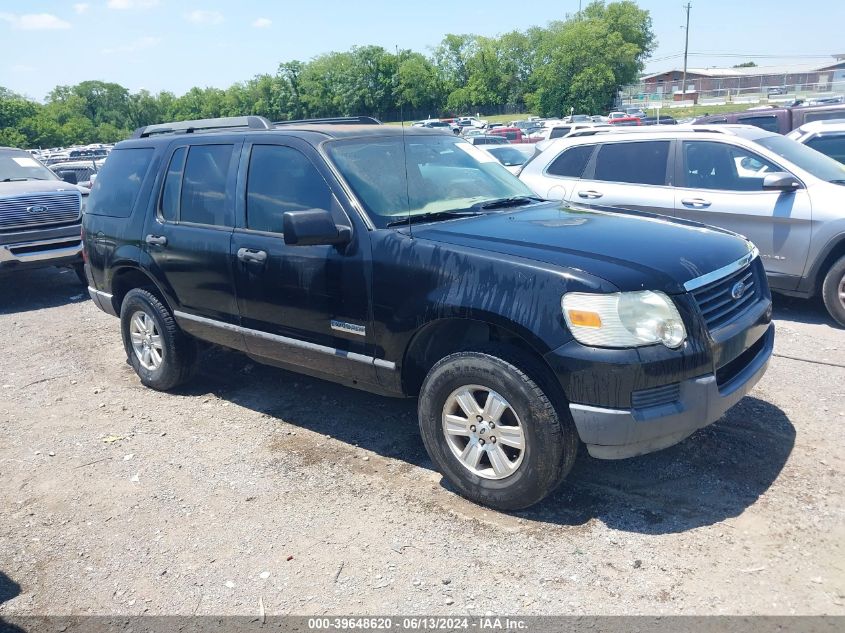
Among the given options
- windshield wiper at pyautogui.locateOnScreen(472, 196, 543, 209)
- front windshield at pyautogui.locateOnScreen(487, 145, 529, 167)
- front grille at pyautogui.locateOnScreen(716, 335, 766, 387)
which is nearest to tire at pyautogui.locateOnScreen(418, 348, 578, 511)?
front grille at pyautogui.locateOnScreen(716, 335, 766, 387)

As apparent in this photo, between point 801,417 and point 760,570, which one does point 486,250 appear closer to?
point 760,570

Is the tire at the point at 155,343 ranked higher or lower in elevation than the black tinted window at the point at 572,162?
lower

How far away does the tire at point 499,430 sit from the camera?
3365 millimetres

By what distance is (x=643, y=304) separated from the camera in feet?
10.7

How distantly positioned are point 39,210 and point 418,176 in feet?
23.6

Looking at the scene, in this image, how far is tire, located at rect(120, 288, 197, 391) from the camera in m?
5.52

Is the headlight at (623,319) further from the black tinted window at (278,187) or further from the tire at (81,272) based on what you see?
the tire at (81,272)

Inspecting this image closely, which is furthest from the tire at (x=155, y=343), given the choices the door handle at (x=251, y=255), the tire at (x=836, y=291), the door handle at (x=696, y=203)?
the tire at (x=836, y=291)

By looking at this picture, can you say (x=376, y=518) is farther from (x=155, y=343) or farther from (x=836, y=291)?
(x=836, y=291)

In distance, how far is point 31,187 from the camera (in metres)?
9.90

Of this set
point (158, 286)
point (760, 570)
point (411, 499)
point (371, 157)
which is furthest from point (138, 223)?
point (760, 570)

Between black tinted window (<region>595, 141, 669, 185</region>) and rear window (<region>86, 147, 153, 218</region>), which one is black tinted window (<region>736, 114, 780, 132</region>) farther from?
rear window (<region>86, 147, 153, 218</region>)

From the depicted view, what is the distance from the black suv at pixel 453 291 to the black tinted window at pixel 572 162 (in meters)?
3.08

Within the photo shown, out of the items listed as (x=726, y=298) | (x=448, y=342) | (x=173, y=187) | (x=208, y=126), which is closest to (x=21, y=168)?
(x=208, y=126)
